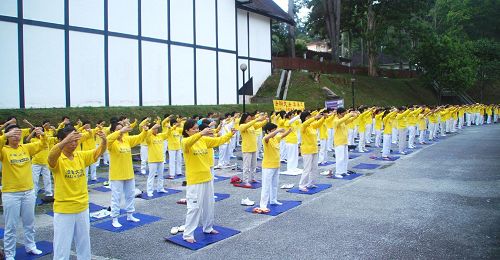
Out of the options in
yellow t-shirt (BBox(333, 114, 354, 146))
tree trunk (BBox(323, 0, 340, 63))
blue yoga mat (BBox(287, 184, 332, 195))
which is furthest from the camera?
tree trunk (BBox(323, 0, 340, 63))

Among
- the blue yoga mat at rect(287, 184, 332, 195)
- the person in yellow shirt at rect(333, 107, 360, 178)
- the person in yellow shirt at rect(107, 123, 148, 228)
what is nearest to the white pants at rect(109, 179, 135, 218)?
the person in yellow shirt at rect(107, 123, 148, 228)

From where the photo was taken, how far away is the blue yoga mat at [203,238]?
6632 mm

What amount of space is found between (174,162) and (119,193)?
5.10 meters

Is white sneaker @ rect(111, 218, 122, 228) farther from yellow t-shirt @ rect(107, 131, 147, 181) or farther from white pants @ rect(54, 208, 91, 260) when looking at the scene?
white pants @ rect(54, 208, 91, 260)

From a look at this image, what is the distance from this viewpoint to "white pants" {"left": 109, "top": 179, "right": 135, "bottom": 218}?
789 cm

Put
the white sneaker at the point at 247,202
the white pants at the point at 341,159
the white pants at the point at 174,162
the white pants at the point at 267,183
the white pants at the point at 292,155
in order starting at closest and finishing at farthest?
the white pants at the point at 267,183, the white sneaker at the point at 247,202, the white pants at the point at 341,159, the white pants at the point at 174,162, the white pants at the point at 292,155

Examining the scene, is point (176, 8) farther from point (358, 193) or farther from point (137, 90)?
point (358, 193)

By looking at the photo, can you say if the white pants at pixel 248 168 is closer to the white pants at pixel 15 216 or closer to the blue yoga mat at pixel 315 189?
the blue yoga mat at pixel 315 189

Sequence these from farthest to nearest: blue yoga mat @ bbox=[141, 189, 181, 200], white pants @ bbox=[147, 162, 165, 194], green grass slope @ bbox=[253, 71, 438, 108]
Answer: green grass slope @ bbox=[253, 71, 438, 108], blue yoga mat @ bbox=[141, 189, 181, 200], white pants @ bbox=[147, 162, 165, 194]

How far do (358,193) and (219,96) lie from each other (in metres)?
16.4

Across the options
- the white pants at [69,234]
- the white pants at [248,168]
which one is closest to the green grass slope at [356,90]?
the white pants at [248,168]

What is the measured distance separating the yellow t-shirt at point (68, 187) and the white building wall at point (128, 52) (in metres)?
12.3

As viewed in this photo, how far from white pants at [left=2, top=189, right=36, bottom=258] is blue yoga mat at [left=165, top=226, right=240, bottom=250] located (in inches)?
88.2

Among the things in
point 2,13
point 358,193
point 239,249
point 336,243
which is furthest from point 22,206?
point 2,13
